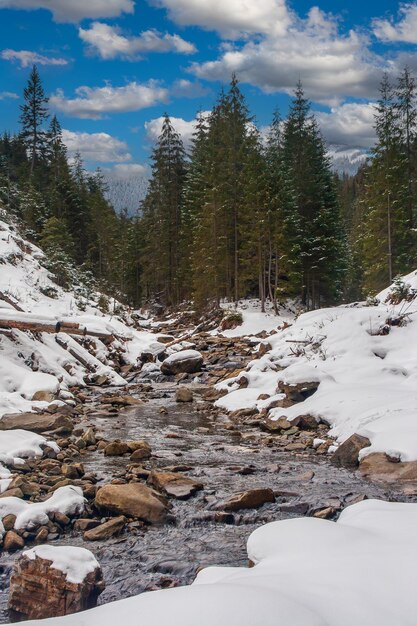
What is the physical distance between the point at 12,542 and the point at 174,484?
2683 millimetres

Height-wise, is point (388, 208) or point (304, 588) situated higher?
point (388, 208)

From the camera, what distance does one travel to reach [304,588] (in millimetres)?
3662

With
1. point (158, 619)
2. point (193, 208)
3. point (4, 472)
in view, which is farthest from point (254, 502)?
point (193, 208)

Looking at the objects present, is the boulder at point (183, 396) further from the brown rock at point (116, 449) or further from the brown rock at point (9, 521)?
the brown rock at point (9, 521)

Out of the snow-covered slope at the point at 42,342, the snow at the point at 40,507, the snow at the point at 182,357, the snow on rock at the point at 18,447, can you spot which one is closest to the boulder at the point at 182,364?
the snow at the point at 182,357

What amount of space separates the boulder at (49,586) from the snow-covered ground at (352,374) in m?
5.62

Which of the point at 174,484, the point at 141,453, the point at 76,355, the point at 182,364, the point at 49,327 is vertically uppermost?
the point at 49,327

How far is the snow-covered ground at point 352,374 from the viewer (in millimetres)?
9500

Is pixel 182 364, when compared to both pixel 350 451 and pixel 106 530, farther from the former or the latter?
pixel 106 530

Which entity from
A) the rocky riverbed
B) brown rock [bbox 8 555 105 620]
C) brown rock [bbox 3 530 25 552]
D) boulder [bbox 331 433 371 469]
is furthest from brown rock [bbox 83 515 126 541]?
boulder [bbox 331 433 371 469]

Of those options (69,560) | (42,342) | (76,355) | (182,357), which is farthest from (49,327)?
(69,560)

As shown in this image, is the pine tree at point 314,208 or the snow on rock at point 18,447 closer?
the snow on rock at point 18,447

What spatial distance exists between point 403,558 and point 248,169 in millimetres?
30420

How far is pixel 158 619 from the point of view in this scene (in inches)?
124
